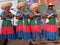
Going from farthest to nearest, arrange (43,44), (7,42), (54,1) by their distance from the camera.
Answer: (54,1) → (43,44) → (7,42)

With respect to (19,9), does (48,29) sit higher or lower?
lower

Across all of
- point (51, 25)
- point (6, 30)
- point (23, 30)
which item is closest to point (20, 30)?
point (23, 30)

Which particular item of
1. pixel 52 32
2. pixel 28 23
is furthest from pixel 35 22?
pixel 52 32

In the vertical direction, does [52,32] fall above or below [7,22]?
below

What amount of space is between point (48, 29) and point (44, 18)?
118 mm

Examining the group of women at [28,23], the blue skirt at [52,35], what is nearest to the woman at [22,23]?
the group of women at [28,23]

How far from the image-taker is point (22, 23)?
1.80m

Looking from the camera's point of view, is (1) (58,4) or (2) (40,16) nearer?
(2) (40,16)

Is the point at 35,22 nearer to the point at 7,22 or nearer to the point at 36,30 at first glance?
the point at 36,30

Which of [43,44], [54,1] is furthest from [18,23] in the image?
[54,1]

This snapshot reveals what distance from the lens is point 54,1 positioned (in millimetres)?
2055

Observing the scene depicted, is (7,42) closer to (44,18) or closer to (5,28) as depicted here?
(5,28)

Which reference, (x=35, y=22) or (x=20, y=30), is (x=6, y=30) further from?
(x=35, y=22)

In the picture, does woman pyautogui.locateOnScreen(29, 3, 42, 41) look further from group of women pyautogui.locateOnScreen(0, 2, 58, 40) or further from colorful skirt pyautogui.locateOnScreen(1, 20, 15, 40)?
colorful skirt pyautogui.locateOnScreen(1, 20, 15, 40)
